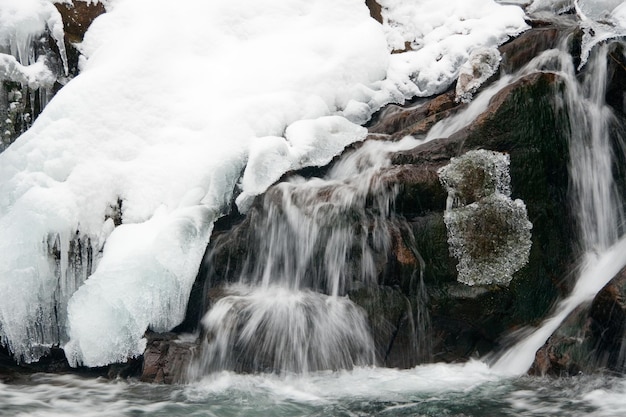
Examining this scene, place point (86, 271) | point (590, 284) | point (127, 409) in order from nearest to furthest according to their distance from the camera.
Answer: point (127, 409) < point (590, 284) < point (86, 271)

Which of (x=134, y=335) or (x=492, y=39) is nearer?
(x=134, y=335)

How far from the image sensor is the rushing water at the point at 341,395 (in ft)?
11.6

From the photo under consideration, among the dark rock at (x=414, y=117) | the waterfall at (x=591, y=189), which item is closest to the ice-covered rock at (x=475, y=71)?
the dark rock at (x=414, y=117)

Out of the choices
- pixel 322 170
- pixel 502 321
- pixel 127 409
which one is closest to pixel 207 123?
pixel 322 170

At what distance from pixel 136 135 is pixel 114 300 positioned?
1868 mm

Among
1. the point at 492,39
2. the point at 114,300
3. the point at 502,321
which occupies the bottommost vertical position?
the point at 502,321

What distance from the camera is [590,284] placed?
4328 millimetres

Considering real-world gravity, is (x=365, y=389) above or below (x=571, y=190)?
below

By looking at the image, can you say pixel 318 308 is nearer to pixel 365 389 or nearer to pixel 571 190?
pixel 365 389

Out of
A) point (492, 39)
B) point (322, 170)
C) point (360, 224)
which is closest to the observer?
point (360, 224)

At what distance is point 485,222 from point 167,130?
3.10 m

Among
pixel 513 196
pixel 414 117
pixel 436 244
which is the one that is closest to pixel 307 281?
pixel 436 244

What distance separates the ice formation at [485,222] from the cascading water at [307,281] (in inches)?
20.1

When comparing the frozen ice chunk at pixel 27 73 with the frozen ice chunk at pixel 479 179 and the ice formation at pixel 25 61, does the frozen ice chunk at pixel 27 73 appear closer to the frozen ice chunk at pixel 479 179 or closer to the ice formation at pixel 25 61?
the ice formation at pixel 25 61
